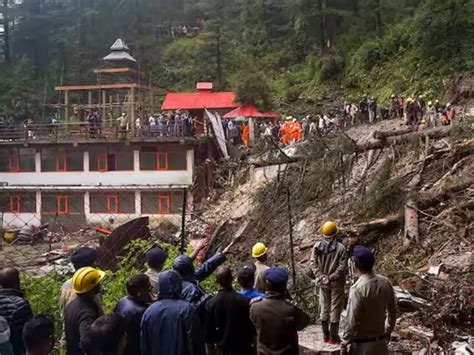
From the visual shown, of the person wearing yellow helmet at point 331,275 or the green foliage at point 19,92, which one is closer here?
the person wearing yellow helmet at point 331,275

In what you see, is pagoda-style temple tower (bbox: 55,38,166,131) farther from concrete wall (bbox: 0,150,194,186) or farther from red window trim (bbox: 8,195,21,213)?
red window trim (bbox: 8,195,21,213)

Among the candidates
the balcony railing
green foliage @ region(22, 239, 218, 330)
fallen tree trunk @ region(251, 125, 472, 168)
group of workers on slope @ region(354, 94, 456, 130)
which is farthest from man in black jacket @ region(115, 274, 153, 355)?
the balcony railing

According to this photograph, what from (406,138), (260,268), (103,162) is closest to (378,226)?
(406,138)

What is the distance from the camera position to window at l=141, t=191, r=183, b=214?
31.2m

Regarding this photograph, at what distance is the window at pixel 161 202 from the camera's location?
3119cm

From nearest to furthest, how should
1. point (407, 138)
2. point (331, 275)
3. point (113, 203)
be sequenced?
1. point (331, 275)
2. point (407, 138)
3. point (113, 203)

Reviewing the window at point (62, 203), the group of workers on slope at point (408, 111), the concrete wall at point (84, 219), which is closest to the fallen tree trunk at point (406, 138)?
the group of workers on slope at point (408, 111)

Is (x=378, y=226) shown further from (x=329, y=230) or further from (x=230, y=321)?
(x=230, y=321)

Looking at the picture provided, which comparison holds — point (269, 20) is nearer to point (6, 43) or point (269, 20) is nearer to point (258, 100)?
point (258, 100)

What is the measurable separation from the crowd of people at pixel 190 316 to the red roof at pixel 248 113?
28.7 m

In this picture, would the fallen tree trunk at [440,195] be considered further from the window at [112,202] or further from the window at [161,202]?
the window at [112,202]

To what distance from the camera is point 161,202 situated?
103 feet

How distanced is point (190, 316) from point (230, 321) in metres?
0.57

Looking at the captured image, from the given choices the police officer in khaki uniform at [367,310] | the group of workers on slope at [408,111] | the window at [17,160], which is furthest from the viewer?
the window at [17,160]
